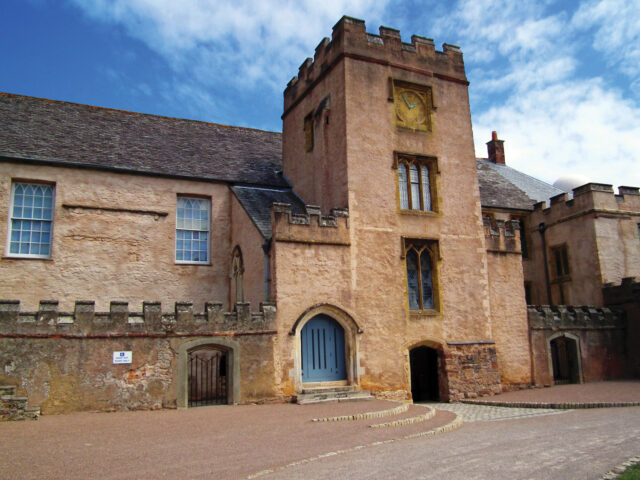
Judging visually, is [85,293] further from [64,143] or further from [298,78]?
[298,78]

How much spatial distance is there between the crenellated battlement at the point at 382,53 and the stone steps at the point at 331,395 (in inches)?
419

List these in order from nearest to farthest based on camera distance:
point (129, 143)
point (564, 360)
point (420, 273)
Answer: point (420, 273) → point (129, 143) → point (564, 360)

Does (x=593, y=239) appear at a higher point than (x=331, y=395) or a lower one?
higher

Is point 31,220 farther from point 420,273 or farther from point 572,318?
point 572,318

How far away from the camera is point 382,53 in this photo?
1908 cm

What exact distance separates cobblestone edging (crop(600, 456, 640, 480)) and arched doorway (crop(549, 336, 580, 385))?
12604mm

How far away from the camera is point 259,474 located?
24.6 ft

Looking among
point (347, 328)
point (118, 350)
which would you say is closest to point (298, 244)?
point (347, 328)

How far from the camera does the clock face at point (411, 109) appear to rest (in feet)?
63.2

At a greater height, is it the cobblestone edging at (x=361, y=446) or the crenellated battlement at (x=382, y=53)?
the crenellated battlement at (x=382, y=53)

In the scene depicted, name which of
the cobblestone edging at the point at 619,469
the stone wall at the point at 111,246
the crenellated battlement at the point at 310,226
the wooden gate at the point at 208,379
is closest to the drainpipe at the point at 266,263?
the crenellated battlement at the point at 310,226

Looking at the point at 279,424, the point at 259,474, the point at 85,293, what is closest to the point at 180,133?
the point at 85,293

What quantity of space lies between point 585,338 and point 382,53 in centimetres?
1276

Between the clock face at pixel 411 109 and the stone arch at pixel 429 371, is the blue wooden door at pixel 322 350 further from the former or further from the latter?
the clock face at pixel 411 109
